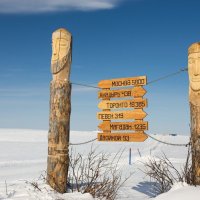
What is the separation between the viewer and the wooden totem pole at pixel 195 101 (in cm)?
636

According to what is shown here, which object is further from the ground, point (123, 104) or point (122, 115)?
point (123, 104)

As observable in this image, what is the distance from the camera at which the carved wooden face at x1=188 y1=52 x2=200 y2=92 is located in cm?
645

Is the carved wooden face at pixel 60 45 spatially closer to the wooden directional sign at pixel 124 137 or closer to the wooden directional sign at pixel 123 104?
the wooden directional sign at pixel 123 104

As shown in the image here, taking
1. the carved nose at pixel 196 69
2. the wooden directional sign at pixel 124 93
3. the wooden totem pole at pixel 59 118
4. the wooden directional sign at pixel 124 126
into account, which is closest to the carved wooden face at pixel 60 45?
the wooden totem pole at pixel 59 118

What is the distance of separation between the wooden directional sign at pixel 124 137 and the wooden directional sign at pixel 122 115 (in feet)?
1.01

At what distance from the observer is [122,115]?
7430 millimetres

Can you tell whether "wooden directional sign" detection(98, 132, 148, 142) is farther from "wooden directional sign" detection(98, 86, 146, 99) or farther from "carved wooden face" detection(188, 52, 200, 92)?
"carved wooden face" detection(188, 52, 200, 92)

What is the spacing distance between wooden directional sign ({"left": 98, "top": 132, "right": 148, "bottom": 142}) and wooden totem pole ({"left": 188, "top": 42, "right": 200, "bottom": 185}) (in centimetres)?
103

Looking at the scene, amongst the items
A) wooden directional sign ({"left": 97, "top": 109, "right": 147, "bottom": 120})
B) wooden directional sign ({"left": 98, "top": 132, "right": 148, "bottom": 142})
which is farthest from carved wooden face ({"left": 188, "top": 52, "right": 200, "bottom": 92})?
wooden directional sign ({"left": 98, "top": 132, "right": 148, "bottom": 142})

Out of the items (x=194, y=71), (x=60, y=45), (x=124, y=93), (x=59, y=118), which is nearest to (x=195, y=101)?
(x=194, y=71)

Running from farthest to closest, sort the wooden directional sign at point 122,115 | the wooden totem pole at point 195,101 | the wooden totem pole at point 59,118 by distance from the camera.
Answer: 1. the wooden directional sign at point 122,115
2. the wooden totem pole at point 59,118
3. the wooden totem pole at point 195,101

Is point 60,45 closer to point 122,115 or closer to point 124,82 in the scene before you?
point 124,82

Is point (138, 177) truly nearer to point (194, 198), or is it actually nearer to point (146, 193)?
point (146, 193)

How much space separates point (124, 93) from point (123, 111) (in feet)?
1.12
